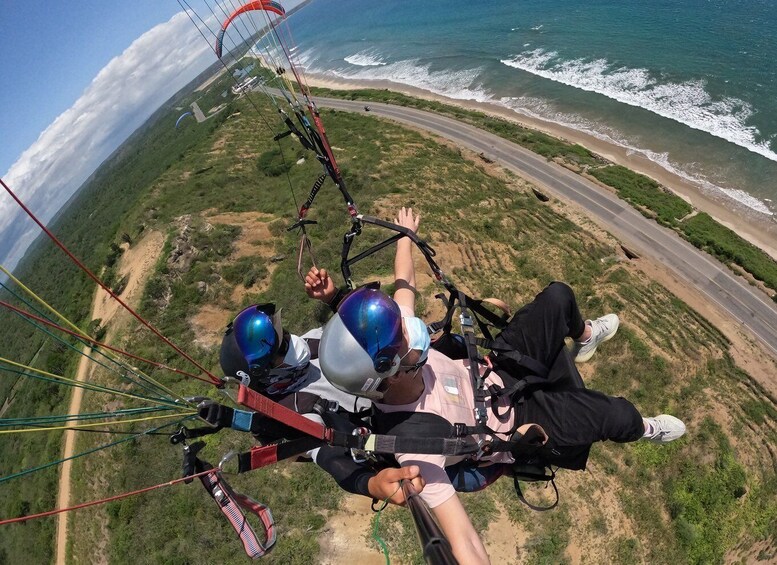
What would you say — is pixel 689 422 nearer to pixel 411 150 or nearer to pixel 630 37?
pixel 411 150

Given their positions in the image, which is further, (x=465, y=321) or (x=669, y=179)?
(x=669, y=179)

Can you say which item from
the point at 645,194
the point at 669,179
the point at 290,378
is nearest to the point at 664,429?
the point at 290,378

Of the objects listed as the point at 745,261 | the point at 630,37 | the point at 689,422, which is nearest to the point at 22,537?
the point at 689,422

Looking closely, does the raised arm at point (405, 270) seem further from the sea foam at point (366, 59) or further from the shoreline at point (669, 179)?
the sea foam at point (366, 59)

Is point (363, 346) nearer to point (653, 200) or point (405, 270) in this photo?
point (405, 270)

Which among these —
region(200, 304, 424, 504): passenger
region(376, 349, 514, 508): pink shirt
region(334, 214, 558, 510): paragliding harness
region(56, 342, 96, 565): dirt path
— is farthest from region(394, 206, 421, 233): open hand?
region(56, 342, 96, 565): dirt path

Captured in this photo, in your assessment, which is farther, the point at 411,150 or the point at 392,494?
the point at 411,150

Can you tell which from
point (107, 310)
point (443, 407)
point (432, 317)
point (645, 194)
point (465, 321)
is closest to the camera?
point (443, 407)
